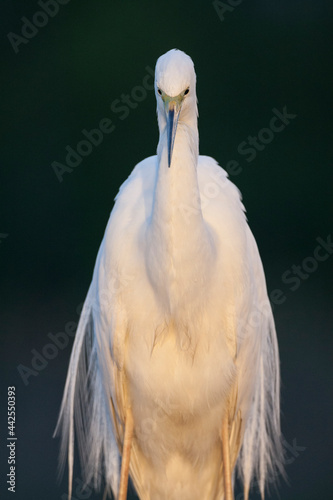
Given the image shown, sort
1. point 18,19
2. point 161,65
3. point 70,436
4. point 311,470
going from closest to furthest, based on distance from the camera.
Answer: point 161,65, point 70,436, point 311,470, point 18,19

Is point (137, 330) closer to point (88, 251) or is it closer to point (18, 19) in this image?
point (88, 251)

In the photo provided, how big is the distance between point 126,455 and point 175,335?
322mm

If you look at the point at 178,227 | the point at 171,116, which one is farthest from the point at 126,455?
the point at 171,116

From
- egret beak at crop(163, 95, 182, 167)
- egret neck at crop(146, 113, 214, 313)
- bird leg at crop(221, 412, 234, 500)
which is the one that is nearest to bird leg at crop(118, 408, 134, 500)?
bird leg at crop(221, 412, 234, 500)

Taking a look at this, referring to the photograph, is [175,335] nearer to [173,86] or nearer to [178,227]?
[178,227]

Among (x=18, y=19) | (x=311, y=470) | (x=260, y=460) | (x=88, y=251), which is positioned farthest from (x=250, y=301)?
(x=18, y=19)

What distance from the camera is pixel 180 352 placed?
6.63 ft

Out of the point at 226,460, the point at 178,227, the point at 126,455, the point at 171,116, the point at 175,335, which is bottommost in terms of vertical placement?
the point at 226,460

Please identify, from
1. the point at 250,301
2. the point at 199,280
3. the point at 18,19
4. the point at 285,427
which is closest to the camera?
the point at 199,280

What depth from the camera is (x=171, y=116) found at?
1.69m

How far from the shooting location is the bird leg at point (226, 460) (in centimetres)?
204

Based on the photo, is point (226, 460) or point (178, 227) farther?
point (226, 460)

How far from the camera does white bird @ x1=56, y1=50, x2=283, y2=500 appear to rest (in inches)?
70.5

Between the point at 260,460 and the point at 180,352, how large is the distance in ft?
1.78
